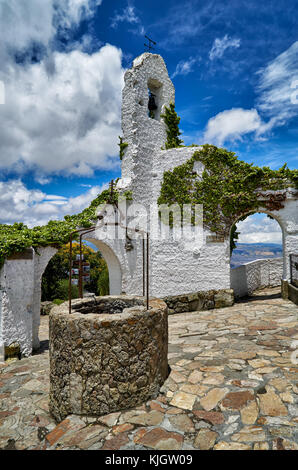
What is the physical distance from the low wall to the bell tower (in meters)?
5.74

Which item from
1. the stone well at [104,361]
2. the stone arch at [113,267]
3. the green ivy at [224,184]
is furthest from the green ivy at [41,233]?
the green ivy at [224,184]

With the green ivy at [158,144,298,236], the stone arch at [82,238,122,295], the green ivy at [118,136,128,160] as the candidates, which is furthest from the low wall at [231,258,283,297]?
the green ivy at [118,136,128,160]

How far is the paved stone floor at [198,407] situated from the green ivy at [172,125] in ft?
25.9

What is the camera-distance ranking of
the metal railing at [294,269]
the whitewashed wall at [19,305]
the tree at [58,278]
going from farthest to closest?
the tree at [58,278]
the metal railing at [294,269]
the whitewashed wall at [19,305]

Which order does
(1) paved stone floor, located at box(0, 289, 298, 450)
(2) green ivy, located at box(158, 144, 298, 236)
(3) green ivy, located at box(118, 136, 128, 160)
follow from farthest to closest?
(3) green ivy, located at box(118, 136, 128, 160) < (2) green ivy, located at box(158, 144, 298, 236) < (1) paved stone floor, located at box(0, 289, 298, 450)

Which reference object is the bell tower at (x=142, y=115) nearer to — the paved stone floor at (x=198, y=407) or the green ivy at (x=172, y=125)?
the green ivy at (x=172, y=125)

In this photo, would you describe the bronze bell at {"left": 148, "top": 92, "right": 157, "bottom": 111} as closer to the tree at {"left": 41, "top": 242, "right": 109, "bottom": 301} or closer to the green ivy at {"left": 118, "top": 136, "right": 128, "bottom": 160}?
the green ivy at {"left": 118, "top": 136, "right": 128, "bottom": 160}

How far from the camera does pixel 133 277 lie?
10.1 metres

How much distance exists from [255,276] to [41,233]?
32.4 ft

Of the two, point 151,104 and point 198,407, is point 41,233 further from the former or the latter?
point 151,104

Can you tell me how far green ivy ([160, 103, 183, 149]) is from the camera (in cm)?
1113

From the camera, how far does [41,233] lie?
279 inches

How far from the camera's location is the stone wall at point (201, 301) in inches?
372
